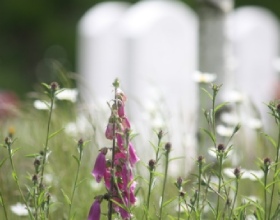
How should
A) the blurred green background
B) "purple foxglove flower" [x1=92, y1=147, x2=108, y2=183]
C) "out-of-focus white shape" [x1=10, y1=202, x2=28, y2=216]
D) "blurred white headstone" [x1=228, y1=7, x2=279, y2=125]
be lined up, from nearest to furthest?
1. "purple foxglove flower" [x1=92, y1=147, x2=108, y2=183]
2. "out-of-focus white shape" [x1=10, y1=202, x2=28, y2=216]
3. "blurred white headstone" [x1=228, y1=7, x2=279, y2=125]
4. the blurred green background

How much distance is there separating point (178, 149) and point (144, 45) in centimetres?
239

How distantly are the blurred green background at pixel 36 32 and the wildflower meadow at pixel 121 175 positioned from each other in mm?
9803

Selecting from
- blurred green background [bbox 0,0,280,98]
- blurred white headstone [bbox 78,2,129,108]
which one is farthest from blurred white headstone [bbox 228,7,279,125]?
blurred green background [bbox 0,0,280,98]

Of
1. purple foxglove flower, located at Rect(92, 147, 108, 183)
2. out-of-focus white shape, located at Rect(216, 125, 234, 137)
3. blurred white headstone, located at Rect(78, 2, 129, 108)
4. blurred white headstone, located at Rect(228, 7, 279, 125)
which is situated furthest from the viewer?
blurred white headstone, located at Rect(228, 7, 279, 125)

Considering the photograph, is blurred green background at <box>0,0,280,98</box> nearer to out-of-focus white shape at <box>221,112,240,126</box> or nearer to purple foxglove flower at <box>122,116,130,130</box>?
out-of-focus white shape at <box>221,112,240,126</box>

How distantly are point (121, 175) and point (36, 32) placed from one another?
1366 centimetres

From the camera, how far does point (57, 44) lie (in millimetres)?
14711

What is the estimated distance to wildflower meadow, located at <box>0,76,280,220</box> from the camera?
92.8 inches

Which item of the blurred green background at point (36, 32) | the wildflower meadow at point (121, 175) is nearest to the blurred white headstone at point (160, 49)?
the wildflower meadow at point (121, 175)

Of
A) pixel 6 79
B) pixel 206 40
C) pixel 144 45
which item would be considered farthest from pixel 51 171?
pixel 6 79

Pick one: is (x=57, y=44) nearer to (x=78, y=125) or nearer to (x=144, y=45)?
(x=144, y=45)

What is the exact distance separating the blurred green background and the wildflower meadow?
32.2 ft

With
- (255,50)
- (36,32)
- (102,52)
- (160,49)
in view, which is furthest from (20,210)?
(36,32)

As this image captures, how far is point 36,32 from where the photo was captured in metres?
15.8
